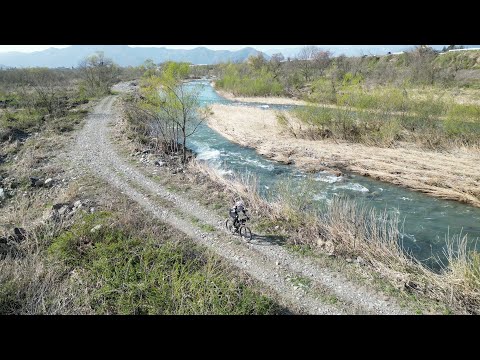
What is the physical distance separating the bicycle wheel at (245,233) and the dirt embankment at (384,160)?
412 inches

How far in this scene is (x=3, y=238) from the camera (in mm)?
8805

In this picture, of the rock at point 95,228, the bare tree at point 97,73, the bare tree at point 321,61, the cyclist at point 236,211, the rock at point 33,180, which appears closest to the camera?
the rock at point 95,228

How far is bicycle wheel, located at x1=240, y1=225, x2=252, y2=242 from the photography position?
10513 millimetres

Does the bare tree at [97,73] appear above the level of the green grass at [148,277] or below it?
A: above

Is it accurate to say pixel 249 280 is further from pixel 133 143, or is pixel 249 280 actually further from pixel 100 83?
pixel 100 83

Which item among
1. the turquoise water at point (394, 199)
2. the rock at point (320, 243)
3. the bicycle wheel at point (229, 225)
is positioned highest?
the bicycle wheel at point (229, 225)

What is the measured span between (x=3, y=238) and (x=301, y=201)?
33.5 ft

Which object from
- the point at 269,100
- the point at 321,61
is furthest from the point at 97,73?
the point at 321,61

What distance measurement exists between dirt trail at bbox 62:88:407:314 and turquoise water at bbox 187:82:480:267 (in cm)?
413

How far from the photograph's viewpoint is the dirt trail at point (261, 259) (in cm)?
779

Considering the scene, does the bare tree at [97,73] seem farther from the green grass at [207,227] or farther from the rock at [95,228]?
the rock at [95,228]

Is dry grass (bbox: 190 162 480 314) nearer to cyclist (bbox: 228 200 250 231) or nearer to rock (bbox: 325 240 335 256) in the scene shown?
rock (bbox: 325 240 335 256)

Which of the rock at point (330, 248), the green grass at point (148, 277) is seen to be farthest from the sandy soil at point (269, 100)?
the green grass at point (148, 277)
